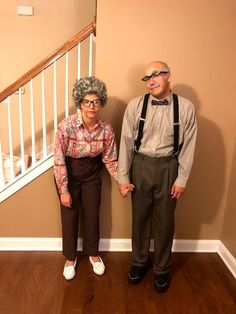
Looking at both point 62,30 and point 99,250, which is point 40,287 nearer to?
point 99,250

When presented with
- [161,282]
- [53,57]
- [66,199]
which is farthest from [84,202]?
[53,57]

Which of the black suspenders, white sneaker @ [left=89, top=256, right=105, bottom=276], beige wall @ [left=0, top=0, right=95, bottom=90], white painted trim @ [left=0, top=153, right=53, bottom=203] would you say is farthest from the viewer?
beige wall @ [left=0, top=0, right=95, bottom=90]

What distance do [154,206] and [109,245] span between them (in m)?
0.68

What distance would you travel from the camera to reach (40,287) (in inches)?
72.2

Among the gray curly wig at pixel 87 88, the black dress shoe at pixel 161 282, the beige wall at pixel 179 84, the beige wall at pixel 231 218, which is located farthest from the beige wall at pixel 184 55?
the black dress shoe at pixel 161 282

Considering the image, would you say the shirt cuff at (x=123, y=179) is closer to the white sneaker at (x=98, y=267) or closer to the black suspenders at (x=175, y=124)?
the black suspenders at (x=175, y=124)

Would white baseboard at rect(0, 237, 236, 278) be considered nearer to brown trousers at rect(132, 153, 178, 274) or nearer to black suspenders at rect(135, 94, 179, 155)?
brown trousers at rect(132, 153, 178, 274)

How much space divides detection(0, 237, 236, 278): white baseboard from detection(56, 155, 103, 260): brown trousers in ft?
0.81

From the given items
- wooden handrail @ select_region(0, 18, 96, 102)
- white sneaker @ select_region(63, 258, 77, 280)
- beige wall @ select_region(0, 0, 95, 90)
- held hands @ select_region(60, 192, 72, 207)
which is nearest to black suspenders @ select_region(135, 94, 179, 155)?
held hands @ select_region(60, 192, 72, 207)

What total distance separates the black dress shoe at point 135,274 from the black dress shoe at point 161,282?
0.40ft

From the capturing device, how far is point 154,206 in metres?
1.85

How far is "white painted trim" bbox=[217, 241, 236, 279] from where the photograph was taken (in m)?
2.08

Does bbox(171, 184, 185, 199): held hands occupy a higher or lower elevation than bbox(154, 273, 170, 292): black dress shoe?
higher

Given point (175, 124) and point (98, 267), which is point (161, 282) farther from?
point (175, 124)
